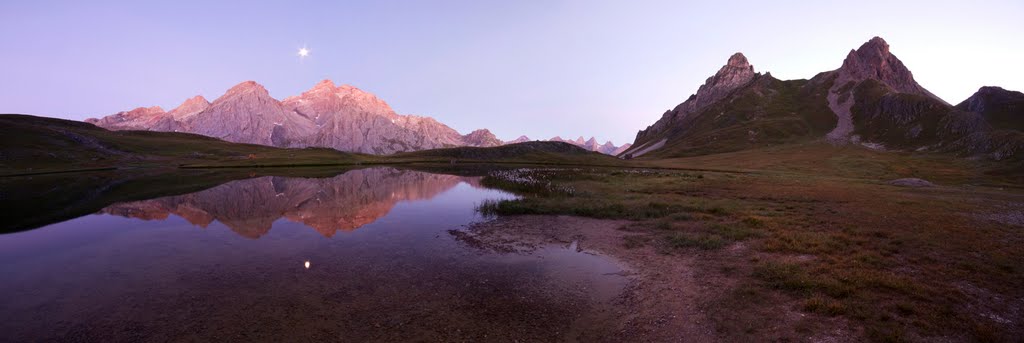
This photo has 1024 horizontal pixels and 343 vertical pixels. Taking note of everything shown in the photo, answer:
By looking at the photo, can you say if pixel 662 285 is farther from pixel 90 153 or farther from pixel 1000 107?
pixel 1000 107

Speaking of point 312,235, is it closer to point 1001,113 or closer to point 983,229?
point 983,229

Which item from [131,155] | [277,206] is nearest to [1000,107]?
[277,206]

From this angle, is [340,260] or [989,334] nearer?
[989,334]

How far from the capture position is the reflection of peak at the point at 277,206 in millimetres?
36844

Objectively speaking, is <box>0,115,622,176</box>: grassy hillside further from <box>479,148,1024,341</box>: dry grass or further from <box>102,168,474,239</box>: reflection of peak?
<box>479,148,1024,341</box>: dry grass

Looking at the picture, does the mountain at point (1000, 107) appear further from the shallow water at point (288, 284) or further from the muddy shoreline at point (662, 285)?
the shallow water at point (288, 284)

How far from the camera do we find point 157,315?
1625 cm

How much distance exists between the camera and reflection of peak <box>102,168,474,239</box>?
36.8 meters

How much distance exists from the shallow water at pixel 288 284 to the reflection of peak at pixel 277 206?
0.53 metres

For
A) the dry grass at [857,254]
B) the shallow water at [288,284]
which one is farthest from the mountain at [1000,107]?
the shallow water at [288,284]

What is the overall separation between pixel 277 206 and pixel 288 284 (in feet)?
101

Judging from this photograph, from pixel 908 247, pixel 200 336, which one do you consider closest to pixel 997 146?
pixel 908 247

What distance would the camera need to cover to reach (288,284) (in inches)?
790

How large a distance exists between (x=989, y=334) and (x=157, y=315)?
28959mm
